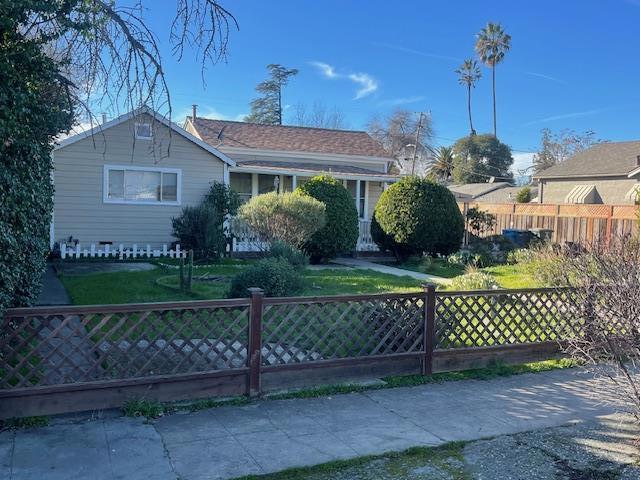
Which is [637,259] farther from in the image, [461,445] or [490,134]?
[490,134]

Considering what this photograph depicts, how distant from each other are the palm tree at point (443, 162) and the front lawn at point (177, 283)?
4562 centimetres

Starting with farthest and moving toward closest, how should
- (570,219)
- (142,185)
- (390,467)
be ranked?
(570,219), (142,185), (390,467)

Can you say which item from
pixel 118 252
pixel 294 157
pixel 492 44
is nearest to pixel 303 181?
pixel 294 157

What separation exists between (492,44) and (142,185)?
164 ft

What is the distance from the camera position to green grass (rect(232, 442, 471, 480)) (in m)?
3.85

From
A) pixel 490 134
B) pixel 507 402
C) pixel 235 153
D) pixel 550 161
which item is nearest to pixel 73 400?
pixel 507 402

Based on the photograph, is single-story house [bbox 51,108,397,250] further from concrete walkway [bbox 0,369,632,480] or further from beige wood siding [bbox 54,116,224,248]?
concrete walkway [bbox 0,369,632,480]

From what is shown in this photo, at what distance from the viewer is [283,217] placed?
42.6 feet

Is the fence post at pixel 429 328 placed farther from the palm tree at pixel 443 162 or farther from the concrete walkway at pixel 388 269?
the palm tree at pixel 443 162

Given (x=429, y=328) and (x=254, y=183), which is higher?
(x=254, y=183)

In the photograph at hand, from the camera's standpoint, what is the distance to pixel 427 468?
404cm

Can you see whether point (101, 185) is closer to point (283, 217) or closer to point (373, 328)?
point (283, 217)

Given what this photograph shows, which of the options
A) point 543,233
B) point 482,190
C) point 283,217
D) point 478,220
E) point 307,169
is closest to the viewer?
point 283,217

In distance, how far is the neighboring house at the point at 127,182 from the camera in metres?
15.6
